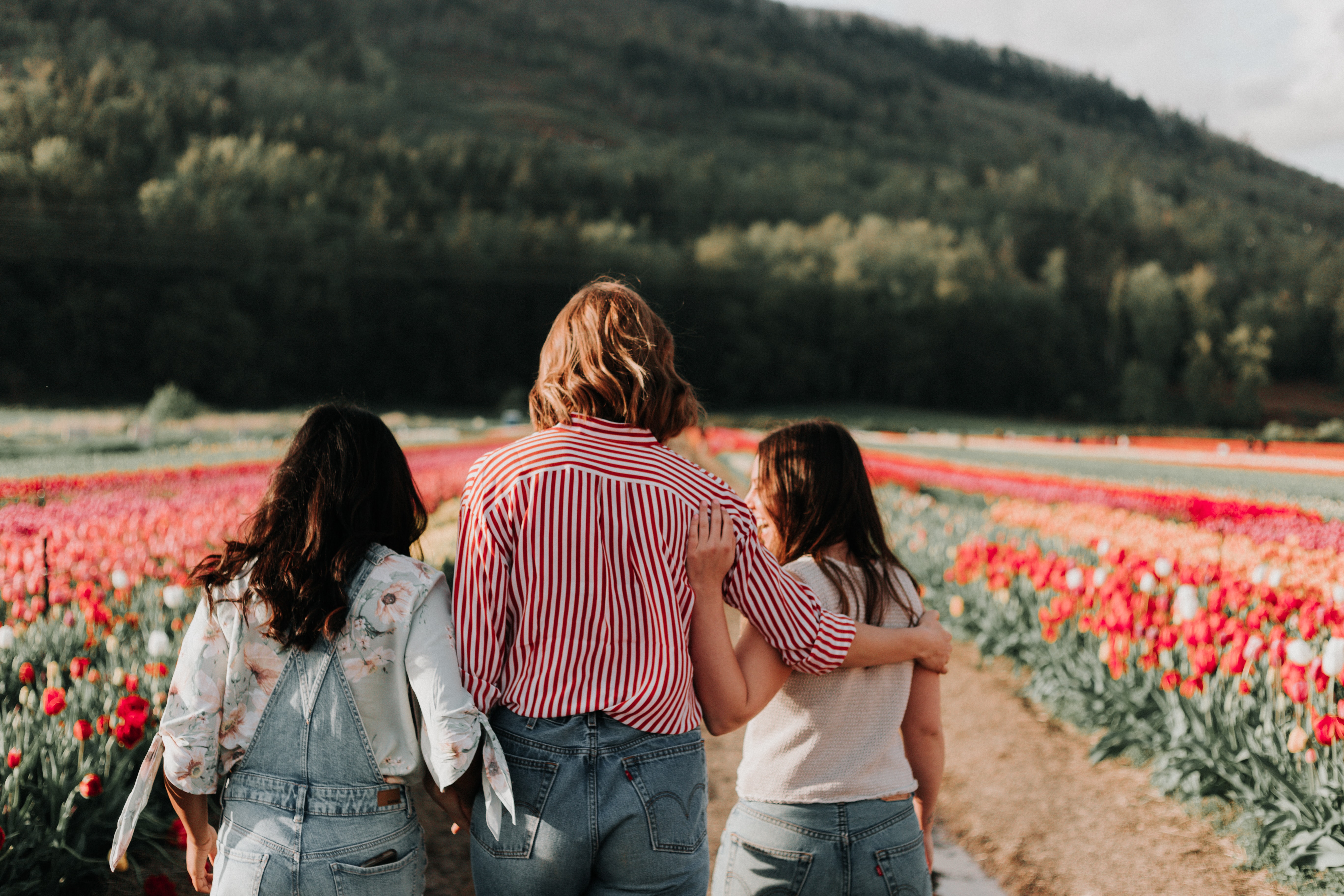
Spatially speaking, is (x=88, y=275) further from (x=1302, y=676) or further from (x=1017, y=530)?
(x=1302, y=676)

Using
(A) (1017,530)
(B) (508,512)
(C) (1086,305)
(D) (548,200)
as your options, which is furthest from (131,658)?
(D) (548,200)

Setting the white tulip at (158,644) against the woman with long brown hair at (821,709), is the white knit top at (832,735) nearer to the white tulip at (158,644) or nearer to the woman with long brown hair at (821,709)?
the woman with long brown hair at (821,709)

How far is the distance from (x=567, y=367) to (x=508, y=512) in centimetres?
27

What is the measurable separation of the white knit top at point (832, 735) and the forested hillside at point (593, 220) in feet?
2.53

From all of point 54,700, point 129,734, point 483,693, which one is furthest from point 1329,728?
point 54,700

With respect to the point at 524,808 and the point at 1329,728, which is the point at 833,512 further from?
the point at 1329,728

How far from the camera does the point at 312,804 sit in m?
1.50

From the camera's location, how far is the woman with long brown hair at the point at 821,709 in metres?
1.57

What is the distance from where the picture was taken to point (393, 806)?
154 centimetres

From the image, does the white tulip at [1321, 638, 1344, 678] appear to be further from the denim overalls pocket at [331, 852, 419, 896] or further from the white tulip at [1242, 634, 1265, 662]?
the denim overalls pocket at [331, 852, 419, 896]

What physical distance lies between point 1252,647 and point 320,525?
9.82 ft

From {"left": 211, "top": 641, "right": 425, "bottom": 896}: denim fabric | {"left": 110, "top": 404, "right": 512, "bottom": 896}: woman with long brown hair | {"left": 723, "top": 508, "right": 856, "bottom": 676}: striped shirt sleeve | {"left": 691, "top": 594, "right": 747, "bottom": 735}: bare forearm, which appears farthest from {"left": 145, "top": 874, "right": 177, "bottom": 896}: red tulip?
{"left": 723, "top": 508, "right": 856, "bottom": 676}: striped shirt sleeve

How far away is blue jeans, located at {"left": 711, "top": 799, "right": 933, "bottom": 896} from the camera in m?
1.60

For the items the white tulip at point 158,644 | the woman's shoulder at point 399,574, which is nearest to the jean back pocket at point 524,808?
the woman's shoulder at point 399,574
